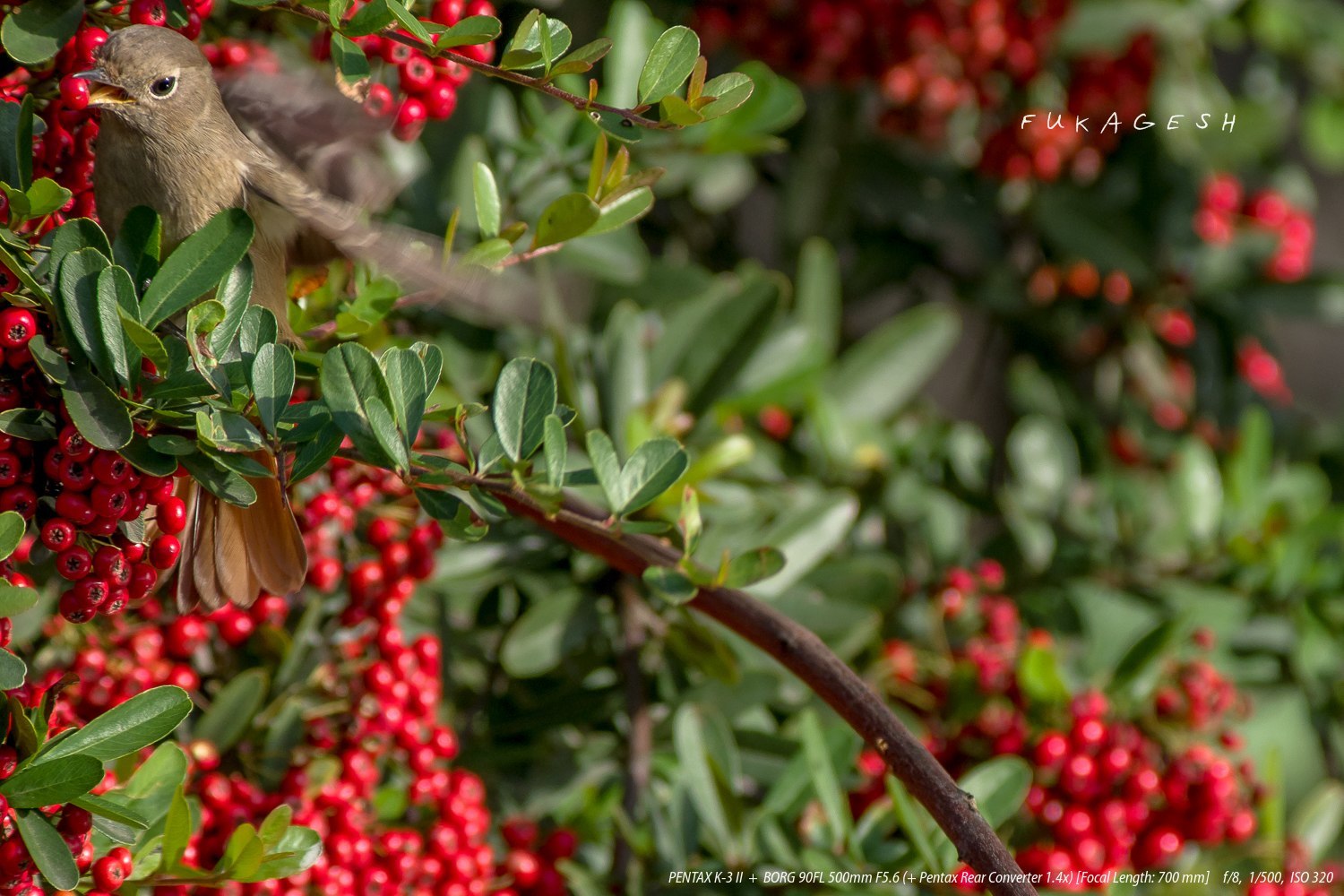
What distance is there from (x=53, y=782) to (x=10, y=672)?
9 cm

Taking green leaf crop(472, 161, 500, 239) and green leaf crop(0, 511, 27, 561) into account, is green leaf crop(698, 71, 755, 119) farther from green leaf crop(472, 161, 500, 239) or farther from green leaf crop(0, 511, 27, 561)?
green leaf crop(0, 511, 27, 561)

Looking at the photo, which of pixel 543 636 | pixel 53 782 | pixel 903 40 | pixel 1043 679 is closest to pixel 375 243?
pixel 53 782

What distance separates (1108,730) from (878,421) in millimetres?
705

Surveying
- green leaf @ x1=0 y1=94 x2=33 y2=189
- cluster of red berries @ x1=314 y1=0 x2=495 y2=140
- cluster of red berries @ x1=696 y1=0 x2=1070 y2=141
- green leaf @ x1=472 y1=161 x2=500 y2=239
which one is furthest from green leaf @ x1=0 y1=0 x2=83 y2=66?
cluster of red berries @ x1=696 y1=0 x2=1070 y2=141

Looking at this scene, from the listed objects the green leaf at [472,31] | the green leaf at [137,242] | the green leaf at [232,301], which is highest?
the green leaf at [472,31]

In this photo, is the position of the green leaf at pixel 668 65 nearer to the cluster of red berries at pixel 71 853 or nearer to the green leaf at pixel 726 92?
the green leaf at pixel 726 92

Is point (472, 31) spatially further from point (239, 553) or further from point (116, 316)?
point (239, 553)

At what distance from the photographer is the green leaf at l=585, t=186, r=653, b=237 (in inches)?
43.7

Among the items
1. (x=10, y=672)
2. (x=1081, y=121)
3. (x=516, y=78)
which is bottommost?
(x=1081, y=121)

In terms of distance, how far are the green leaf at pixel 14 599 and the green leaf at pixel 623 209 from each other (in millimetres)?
526

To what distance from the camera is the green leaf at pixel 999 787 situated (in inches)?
57.2

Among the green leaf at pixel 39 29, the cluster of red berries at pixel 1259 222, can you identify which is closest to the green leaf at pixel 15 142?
the green leaf at pixel 39 29

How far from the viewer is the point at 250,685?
128cm

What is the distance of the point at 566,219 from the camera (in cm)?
106
